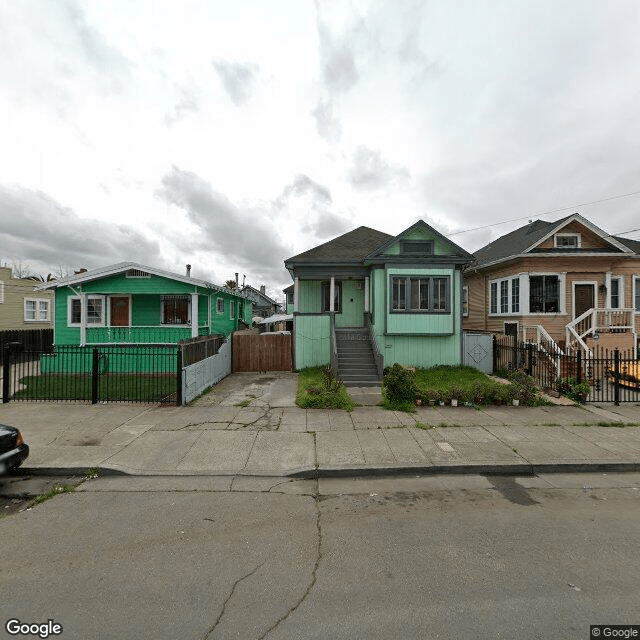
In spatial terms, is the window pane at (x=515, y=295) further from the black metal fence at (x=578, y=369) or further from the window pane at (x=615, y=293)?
the window pane at (x=615, y=293)

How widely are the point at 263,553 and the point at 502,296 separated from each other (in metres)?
19.2

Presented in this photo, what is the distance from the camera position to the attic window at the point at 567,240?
57.2ft

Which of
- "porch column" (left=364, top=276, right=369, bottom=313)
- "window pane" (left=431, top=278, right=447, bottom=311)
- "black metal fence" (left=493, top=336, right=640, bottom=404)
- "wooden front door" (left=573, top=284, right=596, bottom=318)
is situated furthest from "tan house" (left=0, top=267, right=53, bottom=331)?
"wooden front door" (left=573, top=284, right=596, bottom=318)

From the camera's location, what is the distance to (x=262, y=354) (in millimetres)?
16422

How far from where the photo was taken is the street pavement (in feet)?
19.9

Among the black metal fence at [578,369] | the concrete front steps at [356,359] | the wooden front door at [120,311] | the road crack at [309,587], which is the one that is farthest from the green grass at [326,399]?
the wooden front door at [120,311]

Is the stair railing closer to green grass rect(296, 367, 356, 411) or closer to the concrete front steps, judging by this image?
the concrete front steps

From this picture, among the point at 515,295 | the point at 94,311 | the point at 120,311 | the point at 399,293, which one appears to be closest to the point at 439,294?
the point at 399,293

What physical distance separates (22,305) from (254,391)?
2337cm

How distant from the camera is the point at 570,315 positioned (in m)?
17.2

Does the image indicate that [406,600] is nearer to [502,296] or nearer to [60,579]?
[60,579]

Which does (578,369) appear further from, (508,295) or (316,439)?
(316,439)

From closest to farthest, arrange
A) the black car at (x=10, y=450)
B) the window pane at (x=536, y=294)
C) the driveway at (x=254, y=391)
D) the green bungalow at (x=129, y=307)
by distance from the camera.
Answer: the black car at (x=10, y=450) → the driveway at (x=254, y=391) → the green bungalow at (x=129, y=307) → the window pane at (x=536, y=294)

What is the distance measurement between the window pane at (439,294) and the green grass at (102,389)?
11.3 metres
